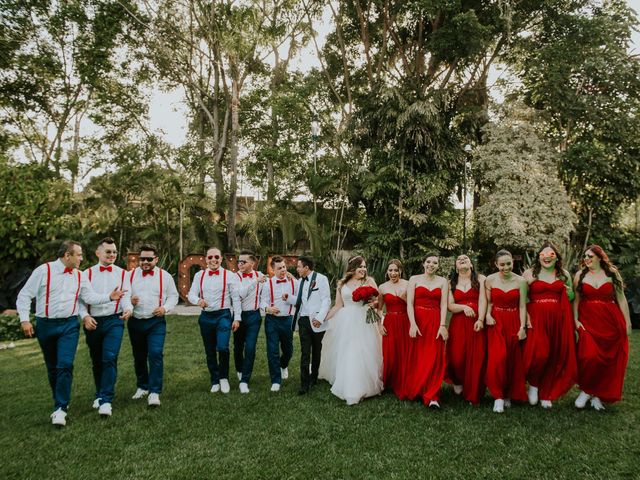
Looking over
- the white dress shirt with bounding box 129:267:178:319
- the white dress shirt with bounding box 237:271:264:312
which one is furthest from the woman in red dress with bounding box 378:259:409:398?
the white dress shirt with bounding box 129:267:178:319

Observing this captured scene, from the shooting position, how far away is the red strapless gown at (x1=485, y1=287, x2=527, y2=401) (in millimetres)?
5863

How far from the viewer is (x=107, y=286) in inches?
234

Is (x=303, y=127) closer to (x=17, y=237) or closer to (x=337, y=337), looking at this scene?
(x=17, y=237)

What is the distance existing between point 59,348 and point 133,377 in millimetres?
2642

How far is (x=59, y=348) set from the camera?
5371mm

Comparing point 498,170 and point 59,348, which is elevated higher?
point 498,170

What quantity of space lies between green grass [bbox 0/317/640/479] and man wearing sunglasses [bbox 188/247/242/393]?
0.46 metres

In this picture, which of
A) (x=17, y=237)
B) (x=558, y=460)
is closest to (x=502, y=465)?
(x=558, y=460)

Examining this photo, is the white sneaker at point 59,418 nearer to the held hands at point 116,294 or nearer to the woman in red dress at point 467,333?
the held hands at point 116,294

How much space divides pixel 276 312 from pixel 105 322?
2240mm

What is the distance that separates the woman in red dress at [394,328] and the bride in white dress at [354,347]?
0.45 feet

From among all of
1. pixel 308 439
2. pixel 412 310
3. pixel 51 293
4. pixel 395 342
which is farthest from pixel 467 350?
pixel 51 293

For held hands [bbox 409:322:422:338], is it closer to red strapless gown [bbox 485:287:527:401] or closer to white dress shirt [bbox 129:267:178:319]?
red strapless gown [bbox 485:287:527:401]

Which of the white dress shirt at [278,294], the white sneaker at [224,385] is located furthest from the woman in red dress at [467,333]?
the white sneaker at [224,385]
